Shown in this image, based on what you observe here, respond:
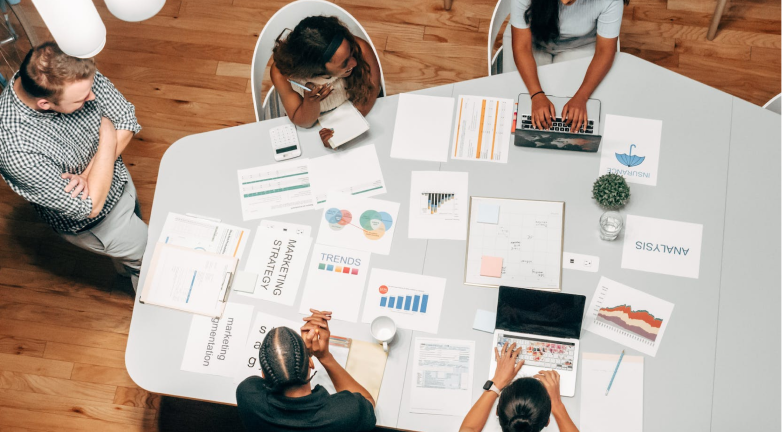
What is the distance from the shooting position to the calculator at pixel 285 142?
233cm

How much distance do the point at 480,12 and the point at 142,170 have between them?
79.1 inches

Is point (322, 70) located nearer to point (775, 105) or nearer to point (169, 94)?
point (169, 94)

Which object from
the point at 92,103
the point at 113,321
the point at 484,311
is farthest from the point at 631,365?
the point at 113,321

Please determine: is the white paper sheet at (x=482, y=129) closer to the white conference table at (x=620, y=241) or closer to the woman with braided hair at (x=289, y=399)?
the white conference table at (x=620, y=241)

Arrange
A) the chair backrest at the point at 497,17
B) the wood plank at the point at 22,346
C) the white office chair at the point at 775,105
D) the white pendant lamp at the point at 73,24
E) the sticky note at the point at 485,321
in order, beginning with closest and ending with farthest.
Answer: the white pendant lamp at the point at 73,24
the sticky note at the point at 485,321
the white office chair at the point at 775,105
the chair backrest at the point at 497,17
the wood plank at the point at 22,346

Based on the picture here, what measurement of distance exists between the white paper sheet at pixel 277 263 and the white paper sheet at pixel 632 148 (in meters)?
1.11

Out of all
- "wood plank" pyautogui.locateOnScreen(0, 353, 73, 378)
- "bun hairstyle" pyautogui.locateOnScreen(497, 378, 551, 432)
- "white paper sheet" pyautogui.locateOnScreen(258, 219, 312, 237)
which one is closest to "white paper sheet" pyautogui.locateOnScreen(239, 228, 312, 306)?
"white paper sheet" pyautogui.locateOnScreen(258, 219, 312, 237)

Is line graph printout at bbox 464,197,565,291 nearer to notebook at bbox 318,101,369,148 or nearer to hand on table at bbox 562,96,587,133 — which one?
hand on table at bbox 562,96,587,133

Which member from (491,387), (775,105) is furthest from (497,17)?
(491,387)

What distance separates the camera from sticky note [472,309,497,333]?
208 centimetres

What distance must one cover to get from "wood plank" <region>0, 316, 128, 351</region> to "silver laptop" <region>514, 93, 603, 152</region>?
2.05m

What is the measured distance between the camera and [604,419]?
6.46 feet

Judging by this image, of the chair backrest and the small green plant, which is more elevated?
the chair backrest

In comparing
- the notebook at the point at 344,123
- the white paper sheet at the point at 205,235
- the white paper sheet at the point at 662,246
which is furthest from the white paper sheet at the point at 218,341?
the white paper sheet at the point at 662,246
